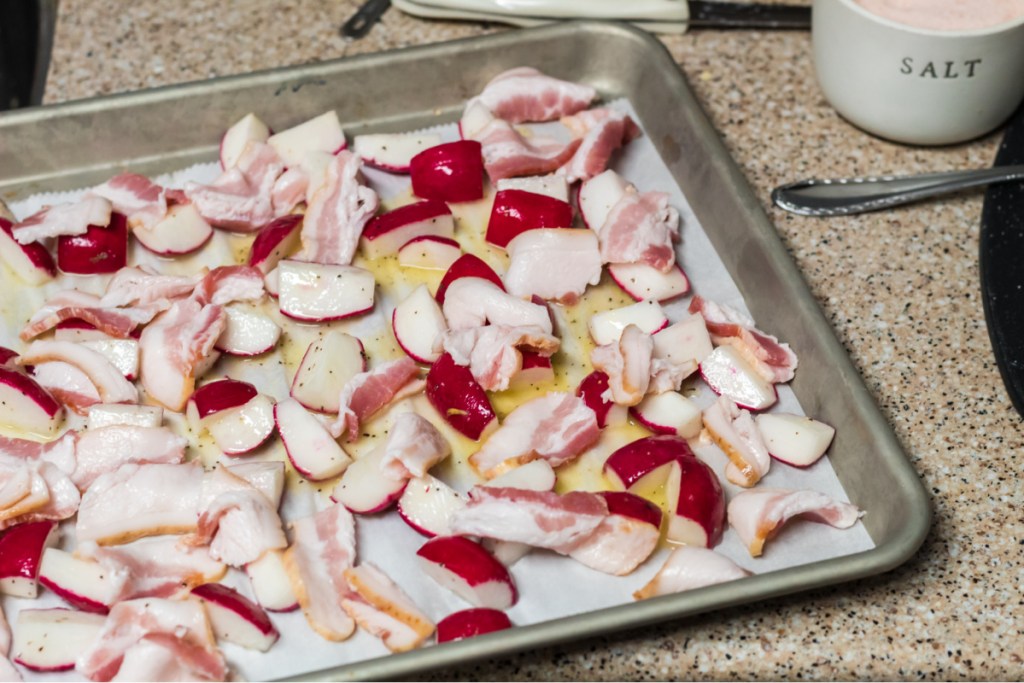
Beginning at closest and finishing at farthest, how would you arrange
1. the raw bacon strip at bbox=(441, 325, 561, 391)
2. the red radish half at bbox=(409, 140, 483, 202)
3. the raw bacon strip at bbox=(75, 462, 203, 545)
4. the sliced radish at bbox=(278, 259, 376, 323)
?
the raw bacon strip at bbox=(75, 462, 203, 545)
the raw bacon strip at bbox=(441, 325, 561, 391)
the sliced radish at bbox=(278, 259, 376, 323)
the red radish half at bbox=(409, 140, 483, 202)

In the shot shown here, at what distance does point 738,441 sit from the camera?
120cm

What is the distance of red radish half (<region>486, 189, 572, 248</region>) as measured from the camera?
4.60ft

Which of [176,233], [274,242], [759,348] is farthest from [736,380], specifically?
[176,233]

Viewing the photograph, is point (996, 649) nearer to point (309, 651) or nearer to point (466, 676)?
point (466, 676)

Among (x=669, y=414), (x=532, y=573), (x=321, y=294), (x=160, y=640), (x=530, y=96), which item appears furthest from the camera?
(x=530, y=96)

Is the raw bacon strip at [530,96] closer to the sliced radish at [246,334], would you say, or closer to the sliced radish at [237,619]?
the sliced radish at [246,334]

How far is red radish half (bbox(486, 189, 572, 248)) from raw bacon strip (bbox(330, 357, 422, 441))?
0.25 metres

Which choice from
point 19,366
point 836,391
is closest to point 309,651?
point 19,366

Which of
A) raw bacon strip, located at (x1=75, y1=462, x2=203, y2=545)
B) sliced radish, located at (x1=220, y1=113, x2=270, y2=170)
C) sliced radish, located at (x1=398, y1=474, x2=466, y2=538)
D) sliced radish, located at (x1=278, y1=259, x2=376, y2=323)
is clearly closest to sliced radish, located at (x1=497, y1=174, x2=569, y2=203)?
sliced radish, located at (x1=278, y1=259, x2=376, y2=323)

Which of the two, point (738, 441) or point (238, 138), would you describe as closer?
point (738, 441)

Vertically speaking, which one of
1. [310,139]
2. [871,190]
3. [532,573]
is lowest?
[532,573]

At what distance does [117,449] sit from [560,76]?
832 mm

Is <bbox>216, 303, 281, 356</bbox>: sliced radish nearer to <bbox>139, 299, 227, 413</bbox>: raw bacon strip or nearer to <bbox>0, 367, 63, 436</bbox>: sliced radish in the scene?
<bbox>139, 299, 227, 413</bbox>: raw bacon strip

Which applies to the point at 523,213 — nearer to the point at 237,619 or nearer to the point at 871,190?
the point at 871,190
